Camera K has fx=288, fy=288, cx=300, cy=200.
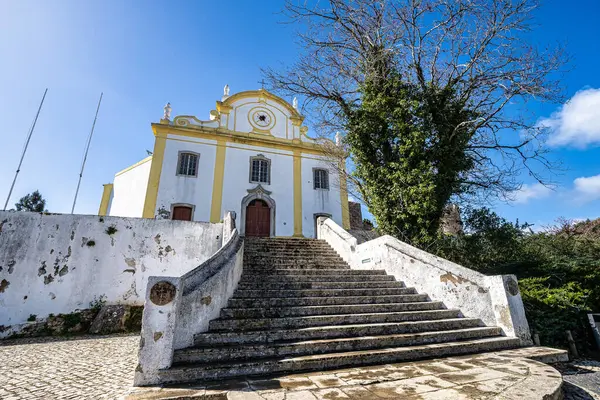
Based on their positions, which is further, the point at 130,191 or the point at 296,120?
the point at 296,120

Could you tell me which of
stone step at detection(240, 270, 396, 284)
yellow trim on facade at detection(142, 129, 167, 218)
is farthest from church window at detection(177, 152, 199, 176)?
stone step at detection(240, 270, 396, 284)

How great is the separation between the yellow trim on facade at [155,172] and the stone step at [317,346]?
10.9 metres

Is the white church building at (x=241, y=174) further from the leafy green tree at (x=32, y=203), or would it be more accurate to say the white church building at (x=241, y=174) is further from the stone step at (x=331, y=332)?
the leafy green tree at (x=32, y=203)

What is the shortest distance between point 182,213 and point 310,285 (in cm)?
961

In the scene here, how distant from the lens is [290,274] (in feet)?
22.4

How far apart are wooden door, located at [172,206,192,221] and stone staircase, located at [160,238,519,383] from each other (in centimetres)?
796

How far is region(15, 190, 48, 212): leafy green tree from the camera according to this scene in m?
27.5

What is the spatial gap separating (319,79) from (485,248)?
26.1 ft

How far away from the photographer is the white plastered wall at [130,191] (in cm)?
1413

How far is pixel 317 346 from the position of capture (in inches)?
153

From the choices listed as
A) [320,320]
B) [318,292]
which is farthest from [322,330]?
[318,292]

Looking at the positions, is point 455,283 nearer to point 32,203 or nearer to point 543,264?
point 543,264

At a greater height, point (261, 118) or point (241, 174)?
point (261, 118)

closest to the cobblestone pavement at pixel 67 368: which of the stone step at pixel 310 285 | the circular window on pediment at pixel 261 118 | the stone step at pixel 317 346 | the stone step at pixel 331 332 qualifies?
the stone step at pixel 317 346
